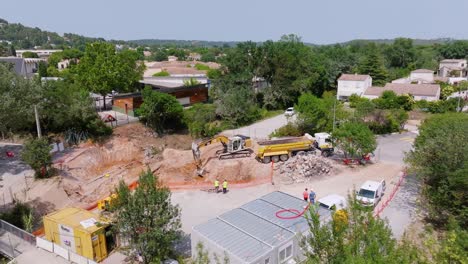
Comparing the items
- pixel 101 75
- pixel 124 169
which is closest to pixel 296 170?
pixel 124 169

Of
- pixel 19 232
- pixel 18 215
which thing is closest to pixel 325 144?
pixel 19 232

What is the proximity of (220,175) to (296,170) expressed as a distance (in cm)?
614

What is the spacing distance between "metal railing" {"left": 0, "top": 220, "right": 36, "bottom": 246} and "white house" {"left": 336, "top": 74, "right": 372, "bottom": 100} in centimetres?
5347

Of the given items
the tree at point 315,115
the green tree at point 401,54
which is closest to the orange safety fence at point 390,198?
the tree at point 315,115

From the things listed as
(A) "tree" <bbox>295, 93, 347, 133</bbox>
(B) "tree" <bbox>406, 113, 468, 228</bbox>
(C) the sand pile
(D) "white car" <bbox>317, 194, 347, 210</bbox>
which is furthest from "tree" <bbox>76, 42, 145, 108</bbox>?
(B) "tree" <bbox>406, 113, 468, 228</bbox>

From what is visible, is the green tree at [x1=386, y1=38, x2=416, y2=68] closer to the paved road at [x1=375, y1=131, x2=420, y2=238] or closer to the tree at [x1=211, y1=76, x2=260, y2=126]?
the tree at [x1=211, y1=76, x2=260, y2=126]

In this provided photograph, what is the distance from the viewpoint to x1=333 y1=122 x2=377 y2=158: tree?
92.6 ft

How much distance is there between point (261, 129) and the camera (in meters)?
42.8

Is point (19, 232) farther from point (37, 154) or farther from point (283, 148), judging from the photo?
point (283, 148)

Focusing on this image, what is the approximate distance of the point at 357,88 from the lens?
60.2 metres

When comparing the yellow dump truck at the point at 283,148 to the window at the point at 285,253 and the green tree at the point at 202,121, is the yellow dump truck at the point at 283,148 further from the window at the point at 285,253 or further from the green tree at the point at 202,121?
the window at the point at 285,253

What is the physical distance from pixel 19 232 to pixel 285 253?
14.6 metres

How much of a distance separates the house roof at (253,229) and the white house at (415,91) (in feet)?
143

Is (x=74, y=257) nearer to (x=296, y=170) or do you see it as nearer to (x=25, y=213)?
(x=25, y=213)
